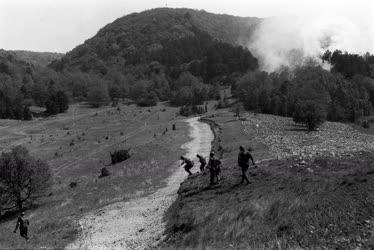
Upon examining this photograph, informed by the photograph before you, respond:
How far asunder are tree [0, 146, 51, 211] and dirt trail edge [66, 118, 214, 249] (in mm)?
14269

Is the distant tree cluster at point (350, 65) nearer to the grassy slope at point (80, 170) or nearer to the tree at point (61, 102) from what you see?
the grassy slope at point (80, 170)

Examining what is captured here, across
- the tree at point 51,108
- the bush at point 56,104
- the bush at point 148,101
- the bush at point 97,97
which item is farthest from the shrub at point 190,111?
the tree at point 51,108

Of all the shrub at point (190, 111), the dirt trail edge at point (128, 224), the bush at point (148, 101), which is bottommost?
the shrub at point (190, 111)

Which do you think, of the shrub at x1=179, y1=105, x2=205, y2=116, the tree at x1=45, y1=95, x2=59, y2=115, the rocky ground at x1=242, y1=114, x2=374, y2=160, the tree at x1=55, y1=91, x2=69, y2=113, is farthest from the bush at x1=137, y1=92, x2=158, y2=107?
the rocky ground at x1=242, y1=114, x2=374, y2=160

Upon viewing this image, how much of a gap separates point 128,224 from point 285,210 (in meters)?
10.6

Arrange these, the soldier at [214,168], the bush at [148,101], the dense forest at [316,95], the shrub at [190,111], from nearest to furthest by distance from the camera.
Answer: the soldier at [214,168]
the dense forest at [316,95]
the shrub at [190,111]
the bush at [148,101]

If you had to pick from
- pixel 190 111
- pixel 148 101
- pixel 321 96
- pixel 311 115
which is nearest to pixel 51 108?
pixel 148 101

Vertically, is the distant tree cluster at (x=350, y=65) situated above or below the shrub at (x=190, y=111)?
above

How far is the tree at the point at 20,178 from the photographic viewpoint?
137 ft

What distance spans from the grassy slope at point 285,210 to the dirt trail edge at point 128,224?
1255 mm

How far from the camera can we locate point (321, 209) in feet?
61.5

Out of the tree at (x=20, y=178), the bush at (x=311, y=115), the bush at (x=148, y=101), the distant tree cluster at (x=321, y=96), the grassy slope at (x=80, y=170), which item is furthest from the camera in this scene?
the bush at (x=148, y=101)

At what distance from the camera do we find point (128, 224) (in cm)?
2631

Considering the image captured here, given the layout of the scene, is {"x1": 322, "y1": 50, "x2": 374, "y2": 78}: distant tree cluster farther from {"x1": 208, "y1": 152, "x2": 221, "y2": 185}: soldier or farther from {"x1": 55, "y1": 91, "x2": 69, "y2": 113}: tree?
{"x1": 208, "y1": 152, "x2": 221, "y2": 185}: soldier
